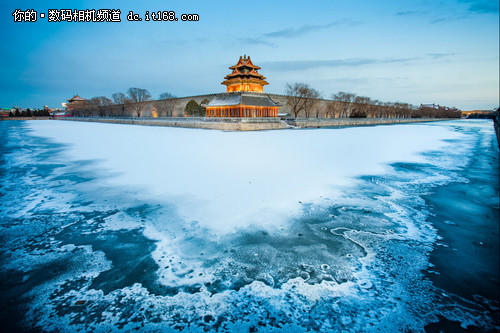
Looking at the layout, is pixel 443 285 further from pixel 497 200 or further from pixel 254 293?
pixel 497 200

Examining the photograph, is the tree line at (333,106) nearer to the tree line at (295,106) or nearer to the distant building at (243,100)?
the tree line at (295,106)

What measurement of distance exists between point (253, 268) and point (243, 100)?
107 feet

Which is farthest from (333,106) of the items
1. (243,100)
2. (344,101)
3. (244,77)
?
(243,100)

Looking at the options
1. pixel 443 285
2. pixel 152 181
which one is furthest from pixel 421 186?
pixel 152 181

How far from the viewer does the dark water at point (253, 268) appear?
2584 millimetres

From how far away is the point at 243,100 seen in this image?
113 feet

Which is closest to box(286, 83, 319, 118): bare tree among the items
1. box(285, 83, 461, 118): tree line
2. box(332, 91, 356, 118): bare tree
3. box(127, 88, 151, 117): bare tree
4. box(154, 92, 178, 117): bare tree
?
box(285, 83, 461, 118): tree line

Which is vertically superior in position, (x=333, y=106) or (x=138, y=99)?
(x=138, y=99)

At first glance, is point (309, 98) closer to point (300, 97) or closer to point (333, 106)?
point (300, 97)

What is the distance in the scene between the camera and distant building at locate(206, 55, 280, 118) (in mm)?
34219

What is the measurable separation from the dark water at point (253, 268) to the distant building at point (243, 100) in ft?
97.3

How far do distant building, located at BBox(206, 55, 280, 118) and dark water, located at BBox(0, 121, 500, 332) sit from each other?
2966 cm

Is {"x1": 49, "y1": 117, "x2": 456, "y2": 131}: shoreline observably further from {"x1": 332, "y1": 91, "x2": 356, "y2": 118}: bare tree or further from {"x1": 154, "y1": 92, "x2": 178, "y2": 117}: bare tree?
{"x1": 332, "y1": 91, "x2": 356, "y2": 118}: bare tree

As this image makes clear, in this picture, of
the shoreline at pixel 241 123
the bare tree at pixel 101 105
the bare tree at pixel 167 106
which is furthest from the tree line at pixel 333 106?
the bare tree at pixel 101 105
